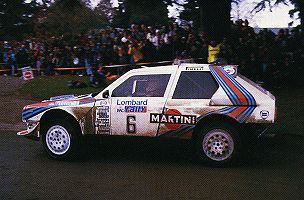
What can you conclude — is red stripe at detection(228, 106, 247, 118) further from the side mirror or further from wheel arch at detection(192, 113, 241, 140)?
the side mirror

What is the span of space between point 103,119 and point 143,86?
879 millimetres

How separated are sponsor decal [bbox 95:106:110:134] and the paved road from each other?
0.18 m

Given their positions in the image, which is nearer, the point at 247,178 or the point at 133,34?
the point at 247,178

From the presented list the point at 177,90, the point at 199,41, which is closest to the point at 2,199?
the point at 177,90

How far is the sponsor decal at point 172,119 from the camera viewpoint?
7.04 meters

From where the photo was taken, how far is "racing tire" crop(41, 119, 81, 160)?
7504mm

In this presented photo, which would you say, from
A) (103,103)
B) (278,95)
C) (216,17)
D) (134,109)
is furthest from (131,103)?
(216,17)

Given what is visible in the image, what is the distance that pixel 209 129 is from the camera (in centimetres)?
704

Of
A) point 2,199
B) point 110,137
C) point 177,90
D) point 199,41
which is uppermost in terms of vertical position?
point 199,41

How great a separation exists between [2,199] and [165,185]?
7.20 ft

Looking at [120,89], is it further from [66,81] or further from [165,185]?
[66,81]

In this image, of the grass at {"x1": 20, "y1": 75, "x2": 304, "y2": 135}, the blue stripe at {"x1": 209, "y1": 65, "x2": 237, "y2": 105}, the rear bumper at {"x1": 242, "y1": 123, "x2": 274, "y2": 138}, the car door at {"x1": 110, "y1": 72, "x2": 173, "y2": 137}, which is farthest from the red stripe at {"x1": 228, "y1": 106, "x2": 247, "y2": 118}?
the grass at {"x1": 20, "y1": 75, "x2": 304, "y2": 135}

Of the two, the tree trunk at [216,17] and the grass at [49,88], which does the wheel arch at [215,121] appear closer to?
the grass at [49,88]

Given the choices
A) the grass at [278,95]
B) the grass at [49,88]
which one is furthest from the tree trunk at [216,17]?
the grass at [49,88]
